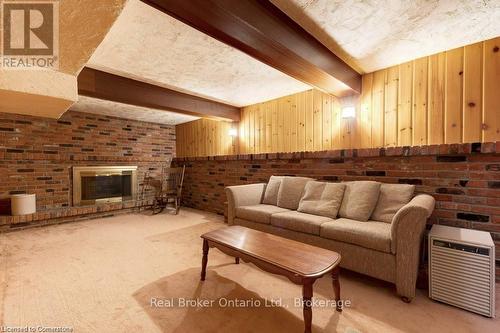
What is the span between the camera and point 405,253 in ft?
5.74

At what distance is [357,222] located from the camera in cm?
228

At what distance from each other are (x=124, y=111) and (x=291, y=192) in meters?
3.69

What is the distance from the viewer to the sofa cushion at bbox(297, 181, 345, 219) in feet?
8.46

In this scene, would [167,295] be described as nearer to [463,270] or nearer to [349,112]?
[463,270]

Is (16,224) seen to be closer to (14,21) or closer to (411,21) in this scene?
(14,21)

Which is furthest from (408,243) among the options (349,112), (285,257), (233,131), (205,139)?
(205,139)

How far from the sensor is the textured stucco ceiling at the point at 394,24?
1720 mm

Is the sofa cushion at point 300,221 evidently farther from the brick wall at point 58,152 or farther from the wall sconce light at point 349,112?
the brick wall at point 58,152

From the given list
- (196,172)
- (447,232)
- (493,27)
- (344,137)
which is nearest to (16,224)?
(196,172)

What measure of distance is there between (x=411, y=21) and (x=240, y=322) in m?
2.65

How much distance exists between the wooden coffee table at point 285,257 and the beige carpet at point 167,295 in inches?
8.8

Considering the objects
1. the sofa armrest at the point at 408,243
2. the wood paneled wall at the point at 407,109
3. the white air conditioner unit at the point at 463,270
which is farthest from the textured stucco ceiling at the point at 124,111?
the white air conditioner unit at the point at 463,270

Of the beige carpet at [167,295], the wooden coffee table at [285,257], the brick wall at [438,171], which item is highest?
the brick wall at [438,171]

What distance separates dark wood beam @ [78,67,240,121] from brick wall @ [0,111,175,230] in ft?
7.18
